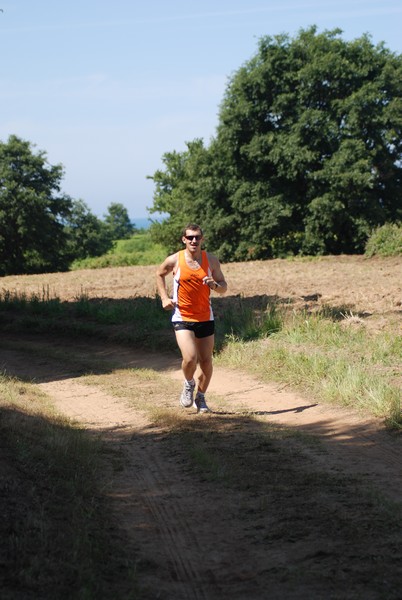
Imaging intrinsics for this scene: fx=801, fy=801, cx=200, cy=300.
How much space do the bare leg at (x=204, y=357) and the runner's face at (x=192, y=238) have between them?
3.48 ft

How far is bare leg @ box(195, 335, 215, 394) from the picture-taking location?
8.90 m

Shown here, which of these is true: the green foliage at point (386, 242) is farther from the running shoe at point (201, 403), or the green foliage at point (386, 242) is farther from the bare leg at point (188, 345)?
the bare leg at point (188, 345)

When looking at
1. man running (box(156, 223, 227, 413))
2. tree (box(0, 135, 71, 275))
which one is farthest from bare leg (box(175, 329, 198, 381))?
tree (box(0, 135, 71, 275))

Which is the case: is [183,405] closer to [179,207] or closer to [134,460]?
[134,460]

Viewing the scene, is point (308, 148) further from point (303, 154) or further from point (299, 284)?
point (299, 284)

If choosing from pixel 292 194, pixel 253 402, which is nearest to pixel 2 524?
pixel 253 402

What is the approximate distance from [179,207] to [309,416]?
40197 mm

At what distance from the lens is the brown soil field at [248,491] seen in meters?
4.59

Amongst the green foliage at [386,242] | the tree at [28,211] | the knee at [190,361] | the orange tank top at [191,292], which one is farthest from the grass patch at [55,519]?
the tree at [28,211]

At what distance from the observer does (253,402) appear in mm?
9891

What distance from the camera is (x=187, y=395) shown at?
30.5 feet

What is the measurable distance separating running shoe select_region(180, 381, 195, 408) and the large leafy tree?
26.3 meters

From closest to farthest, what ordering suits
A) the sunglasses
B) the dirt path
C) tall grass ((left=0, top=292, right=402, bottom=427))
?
1. the dirt path
2. the sunglasses
3. tall grass ((left=0, top=292, right=402, bottom=427))

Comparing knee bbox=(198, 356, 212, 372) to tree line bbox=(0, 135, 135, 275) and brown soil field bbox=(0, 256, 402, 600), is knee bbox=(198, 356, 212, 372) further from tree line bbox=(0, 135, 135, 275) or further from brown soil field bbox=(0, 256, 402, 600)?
tree line bbox=(0, 135, 135, 275)
